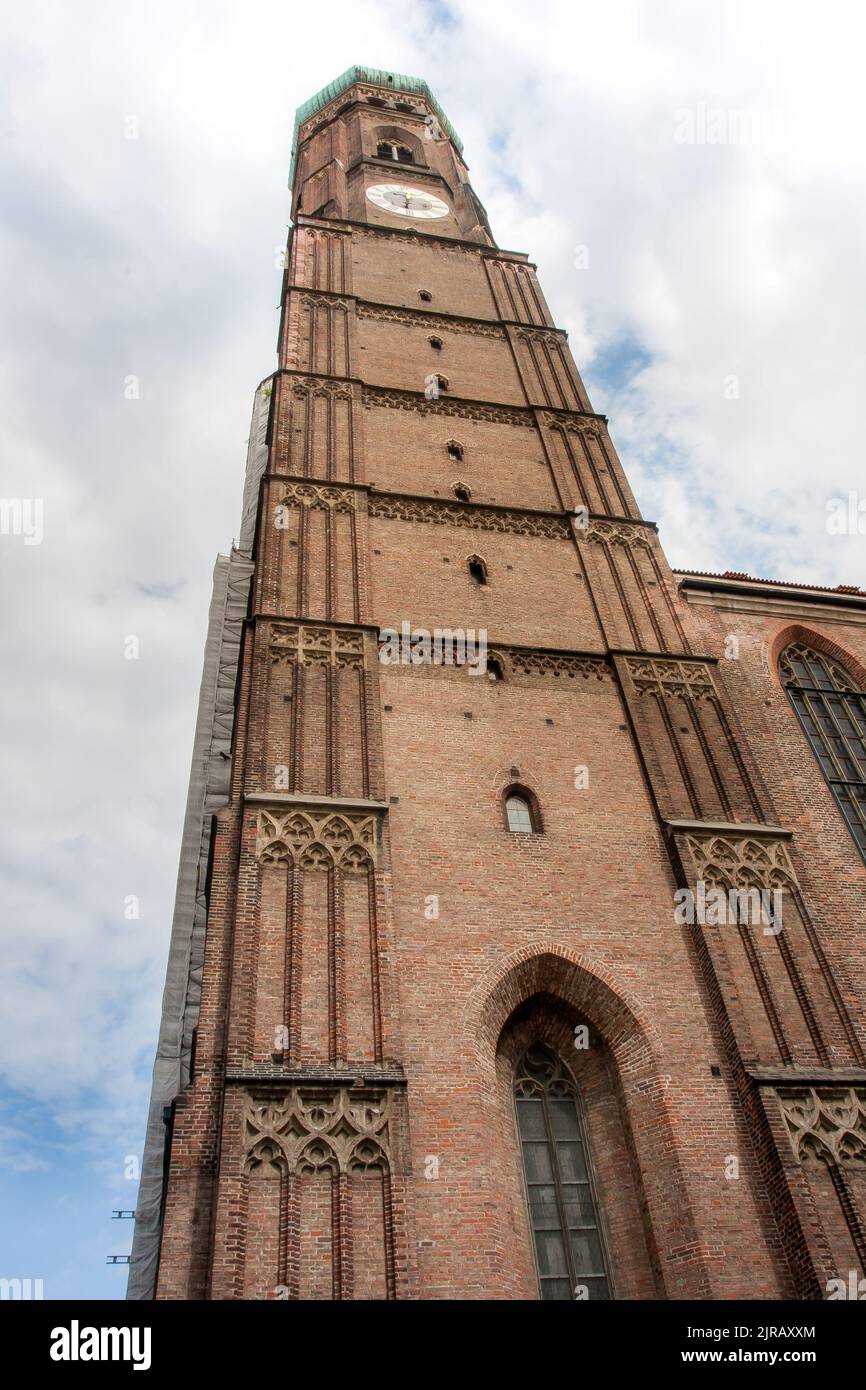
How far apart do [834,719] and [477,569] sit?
19.7ft

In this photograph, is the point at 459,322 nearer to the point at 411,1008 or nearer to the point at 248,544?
the point at 248,544

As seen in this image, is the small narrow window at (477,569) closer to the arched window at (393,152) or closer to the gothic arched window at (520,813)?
the gothic arched window at (520,813)

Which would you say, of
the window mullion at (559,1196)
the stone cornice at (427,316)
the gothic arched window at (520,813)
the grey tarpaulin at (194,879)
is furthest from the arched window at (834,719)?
the stone cornice at (427,316)

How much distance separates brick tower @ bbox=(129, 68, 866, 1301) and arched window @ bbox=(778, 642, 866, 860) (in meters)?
0.08

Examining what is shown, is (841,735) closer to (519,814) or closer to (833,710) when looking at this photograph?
(833,710)

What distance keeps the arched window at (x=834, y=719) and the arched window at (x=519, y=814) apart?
4727 millimetres

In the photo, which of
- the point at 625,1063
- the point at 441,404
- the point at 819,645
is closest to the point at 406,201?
the point at 441,404

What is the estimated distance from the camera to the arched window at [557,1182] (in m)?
9.45

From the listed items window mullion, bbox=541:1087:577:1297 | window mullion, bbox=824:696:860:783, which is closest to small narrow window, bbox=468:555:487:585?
window mullion, bbox=824:696:860:783

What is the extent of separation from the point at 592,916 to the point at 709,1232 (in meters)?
3.29

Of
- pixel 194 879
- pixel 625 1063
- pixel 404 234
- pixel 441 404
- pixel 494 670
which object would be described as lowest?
pixel 625 1063

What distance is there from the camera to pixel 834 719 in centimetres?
1589

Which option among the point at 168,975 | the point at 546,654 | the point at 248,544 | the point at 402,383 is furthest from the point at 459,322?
the point at 168,975
